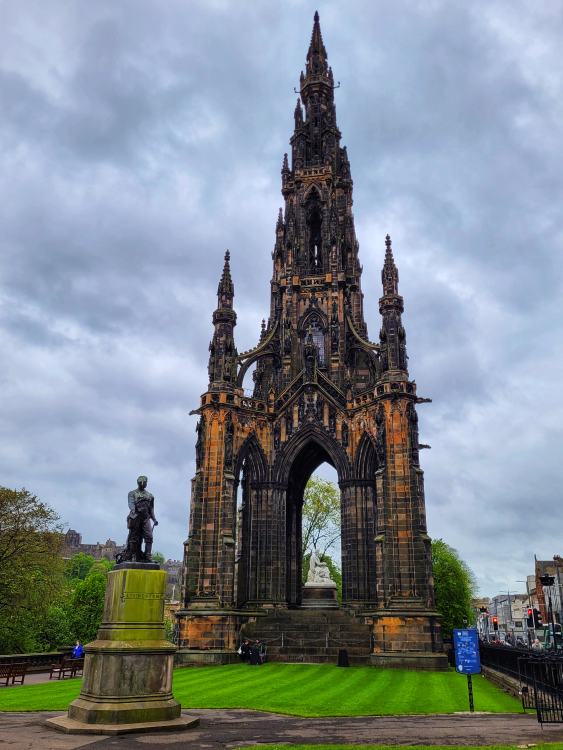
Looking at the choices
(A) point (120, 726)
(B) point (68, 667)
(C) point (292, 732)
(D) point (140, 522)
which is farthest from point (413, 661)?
(A) point (120, 726)

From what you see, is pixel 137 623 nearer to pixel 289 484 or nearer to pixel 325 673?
pixel 325 673

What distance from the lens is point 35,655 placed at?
27.5 meters

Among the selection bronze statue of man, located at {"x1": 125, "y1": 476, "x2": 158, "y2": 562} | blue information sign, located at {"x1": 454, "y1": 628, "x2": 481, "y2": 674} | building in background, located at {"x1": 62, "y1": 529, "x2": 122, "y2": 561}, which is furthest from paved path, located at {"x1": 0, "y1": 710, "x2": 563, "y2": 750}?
building in background, located at {"x1": 62, "y1": 529, "x2": 122, "y2": 561}

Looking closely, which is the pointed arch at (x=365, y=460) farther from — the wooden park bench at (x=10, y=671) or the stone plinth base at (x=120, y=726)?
the stone plinth base at (x=120, y=726)

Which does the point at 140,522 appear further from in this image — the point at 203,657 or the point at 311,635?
the point at 311,635

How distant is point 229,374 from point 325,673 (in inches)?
637

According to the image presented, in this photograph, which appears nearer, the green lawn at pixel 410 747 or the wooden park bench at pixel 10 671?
the green lawn at pixel 410 747

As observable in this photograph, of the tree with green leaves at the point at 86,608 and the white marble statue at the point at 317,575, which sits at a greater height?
the white marble statue at the point at 317,575

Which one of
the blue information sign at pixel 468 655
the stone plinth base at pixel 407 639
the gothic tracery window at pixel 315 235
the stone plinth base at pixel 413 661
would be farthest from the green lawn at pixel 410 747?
the gothic tracery window at pixel 315 235

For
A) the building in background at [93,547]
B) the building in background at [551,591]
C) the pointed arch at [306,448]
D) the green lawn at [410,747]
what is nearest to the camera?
the green lawn at [410,747]

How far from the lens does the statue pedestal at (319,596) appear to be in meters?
33.2

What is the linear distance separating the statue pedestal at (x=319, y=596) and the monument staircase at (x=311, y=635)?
468mm

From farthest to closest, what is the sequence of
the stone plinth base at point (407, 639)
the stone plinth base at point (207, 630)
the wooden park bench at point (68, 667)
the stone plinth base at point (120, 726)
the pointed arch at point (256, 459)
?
the pointed arch at point (256, 459), the stone plinth base at point (207, 630), the stone plinth base at point (407, 639), the wooden park bench at point (68, 667), the stone plinth base at point (120, 726)

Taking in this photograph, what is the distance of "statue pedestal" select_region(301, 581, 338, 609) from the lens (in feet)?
109
